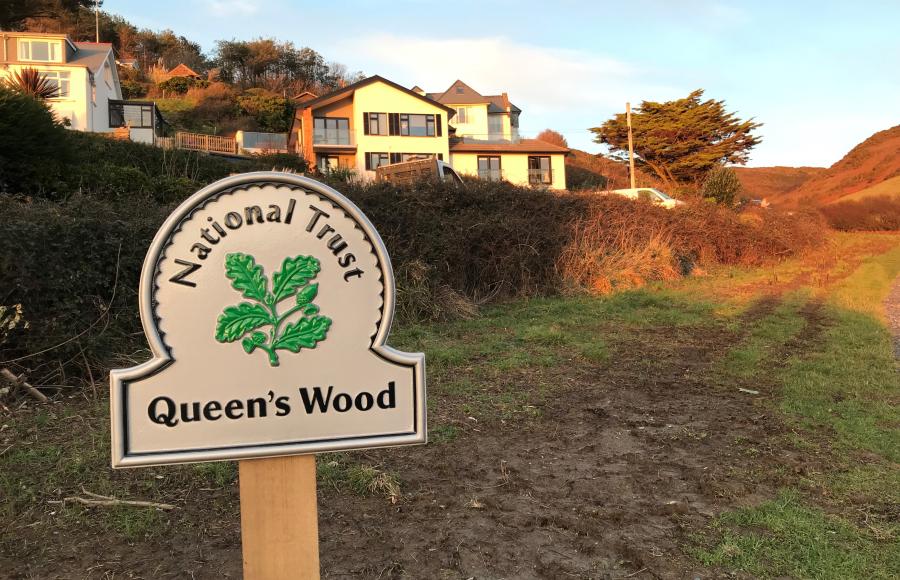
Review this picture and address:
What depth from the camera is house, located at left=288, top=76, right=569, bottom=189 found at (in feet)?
135

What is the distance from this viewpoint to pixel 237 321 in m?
1.57

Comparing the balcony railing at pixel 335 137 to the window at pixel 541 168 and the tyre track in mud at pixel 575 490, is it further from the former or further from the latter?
the tyre track in mud at pixel 575 490

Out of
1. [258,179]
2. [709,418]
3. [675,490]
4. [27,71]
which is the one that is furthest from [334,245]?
[27,71]

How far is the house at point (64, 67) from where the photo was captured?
3525 centimetres

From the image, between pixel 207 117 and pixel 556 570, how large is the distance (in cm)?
6001

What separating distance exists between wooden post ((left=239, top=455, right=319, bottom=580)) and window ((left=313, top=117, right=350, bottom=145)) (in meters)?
41.2

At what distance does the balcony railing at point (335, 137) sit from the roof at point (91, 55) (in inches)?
554

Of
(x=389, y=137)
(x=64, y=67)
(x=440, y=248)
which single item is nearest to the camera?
(x=440, y=248)

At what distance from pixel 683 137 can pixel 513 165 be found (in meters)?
12.0

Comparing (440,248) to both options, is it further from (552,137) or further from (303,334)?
(552,137)

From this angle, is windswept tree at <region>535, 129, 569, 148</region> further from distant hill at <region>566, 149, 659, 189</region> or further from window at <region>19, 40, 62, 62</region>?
window at <region>19, 40, 62, 62</region>

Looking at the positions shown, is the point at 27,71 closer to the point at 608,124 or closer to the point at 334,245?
the point at 334,245

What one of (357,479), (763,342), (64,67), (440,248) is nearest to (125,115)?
(64,67)

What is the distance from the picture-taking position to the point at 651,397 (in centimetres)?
561
